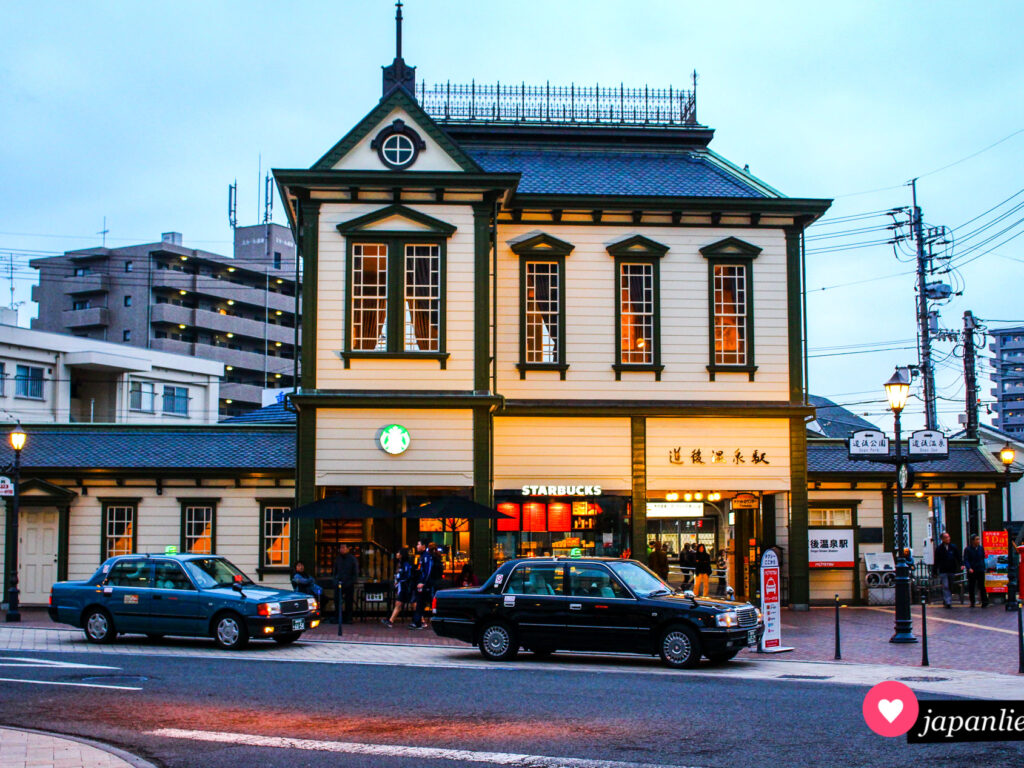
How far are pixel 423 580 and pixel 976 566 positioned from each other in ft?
47.3

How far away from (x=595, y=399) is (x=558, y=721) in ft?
51.6

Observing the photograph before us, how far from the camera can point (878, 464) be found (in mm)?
29469

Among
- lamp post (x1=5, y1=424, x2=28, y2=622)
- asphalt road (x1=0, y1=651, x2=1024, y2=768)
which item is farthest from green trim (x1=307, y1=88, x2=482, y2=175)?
asphalt road (x1=0, y1=651, x2=1024, y2=768)

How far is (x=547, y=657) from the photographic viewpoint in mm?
18828

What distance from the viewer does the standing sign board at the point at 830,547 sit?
93.4 feet

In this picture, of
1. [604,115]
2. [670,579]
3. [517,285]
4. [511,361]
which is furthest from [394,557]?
[604,115]

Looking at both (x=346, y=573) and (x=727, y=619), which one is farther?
(x=346, y=573)

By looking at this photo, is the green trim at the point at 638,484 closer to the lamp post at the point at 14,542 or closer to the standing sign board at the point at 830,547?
the standing sign board at the point at 830,547

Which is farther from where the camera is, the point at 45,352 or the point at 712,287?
the point at 45,352

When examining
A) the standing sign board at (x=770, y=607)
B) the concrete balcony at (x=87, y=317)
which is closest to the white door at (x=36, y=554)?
the standing sign board at (x=770, y=607)

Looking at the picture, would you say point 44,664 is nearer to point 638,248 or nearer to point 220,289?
point 638,248

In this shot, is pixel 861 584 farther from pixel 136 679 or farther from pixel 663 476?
pixel 136 679

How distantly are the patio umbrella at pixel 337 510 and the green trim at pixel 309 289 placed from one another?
283cm

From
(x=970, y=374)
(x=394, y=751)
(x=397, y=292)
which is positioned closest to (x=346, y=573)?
(x=397, y=292)
